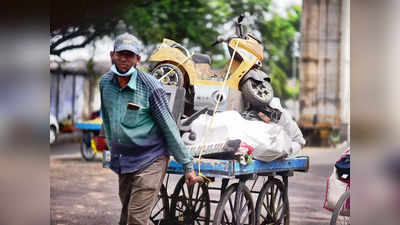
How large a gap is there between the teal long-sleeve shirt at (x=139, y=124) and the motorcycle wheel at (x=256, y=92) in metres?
1.69

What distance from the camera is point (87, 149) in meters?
12.5

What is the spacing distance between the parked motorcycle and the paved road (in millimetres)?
994

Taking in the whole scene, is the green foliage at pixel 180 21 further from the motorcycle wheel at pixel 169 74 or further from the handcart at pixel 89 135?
the motorcycle wheel at pixel 169 74

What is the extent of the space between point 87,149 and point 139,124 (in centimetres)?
864

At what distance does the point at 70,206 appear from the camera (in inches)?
298

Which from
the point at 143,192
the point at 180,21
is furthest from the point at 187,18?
the point at 143,192

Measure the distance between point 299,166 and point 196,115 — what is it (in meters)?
1.17

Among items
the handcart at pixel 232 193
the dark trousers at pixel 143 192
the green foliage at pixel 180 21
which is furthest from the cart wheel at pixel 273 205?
the green foliage at pixel 180 21

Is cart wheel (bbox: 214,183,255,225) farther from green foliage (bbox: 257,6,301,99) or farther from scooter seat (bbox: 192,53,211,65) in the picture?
green foliage (bbox: 257,6,301,99)

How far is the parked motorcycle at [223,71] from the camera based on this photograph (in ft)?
18.6

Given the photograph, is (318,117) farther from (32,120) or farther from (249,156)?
(32,120)

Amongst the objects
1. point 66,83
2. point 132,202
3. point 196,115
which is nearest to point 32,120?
point 132,202

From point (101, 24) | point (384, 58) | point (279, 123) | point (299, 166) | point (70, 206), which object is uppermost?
point (101, 24)

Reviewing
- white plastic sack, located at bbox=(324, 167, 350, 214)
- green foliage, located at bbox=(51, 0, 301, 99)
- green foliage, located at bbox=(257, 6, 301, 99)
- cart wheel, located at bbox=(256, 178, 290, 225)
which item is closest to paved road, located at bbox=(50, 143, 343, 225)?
cart wheel, located at bbox=(256, 178, 290, 225)
